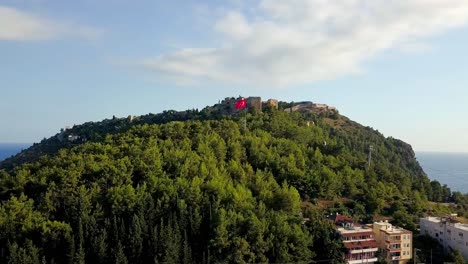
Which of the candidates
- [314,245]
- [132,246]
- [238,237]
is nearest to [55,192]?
[132,246]

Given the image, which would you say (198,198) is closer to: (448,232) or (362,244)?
(362,244)

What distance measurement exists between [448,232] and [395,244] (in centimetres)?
679

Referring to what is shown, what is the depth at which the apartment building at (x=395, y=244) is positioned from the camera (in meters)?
42.0

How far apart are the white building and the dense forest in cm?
213

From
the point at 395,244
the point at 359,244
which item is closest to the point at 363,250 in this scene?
the point at 359,244

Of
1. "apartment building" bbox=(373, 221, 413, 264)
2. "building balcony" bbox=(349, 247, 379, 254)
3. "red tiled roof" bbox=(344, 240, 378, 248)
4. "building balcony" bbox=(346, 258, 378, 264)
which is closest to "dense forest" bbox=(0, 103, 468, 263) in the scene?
"red tiled roof" bbox=(344, 240, 378, 248)

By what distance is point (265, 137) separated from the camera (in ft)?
208

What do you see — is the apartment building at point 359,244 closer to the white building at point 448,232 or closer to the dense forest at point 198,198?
the dense forest at point 198,198

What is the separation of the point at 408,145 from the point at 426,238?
63112 mm

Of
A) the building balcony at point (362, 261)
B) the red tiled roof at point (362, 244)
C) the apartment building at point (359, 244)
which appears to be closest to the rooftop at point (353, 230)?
the apartment building at point (359, 244)

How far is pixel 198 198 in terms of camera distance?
41.9 metres

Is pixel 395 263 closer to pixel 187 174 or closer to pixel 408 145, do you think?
pixel 187 174

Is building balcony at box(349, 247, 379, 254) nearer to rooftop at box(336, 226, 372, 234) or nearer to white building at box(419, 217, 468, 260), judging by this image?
rooftop at box(336, 226, 372, 234)

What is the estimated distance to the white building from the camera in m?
43.2
